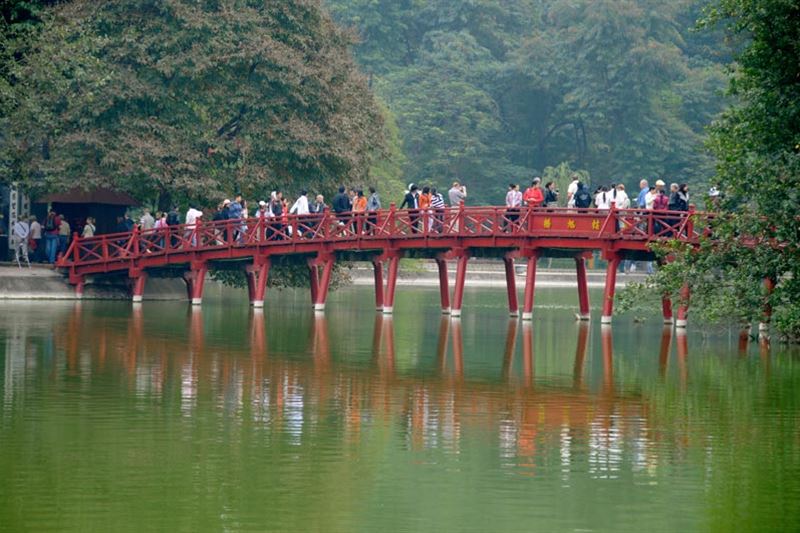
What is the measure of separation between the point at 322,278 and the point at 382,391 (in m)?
20.9

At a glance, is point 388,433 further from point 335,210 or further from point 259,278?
point 259,278

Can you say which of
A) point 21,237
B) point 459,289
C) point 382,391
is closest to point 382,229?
point 459,289

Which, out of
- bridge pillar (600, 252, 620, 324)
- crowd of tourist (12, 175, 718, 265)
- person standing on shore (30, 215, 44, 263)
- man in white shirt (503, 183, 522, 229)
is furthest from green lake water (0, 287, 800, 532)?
person standing on shore (30, 215, 44, 263)

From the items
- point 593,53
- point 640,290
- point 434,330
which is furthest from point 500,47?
point 640,290

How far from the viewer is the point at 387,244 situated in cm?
4500

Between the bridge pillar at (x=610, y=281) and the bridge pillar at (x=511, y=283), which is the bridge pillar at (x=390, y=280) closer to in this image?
the bridge pillar at (x=511, y=283)

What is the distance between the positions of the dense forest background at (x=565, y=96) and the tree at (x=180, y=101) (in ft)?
131

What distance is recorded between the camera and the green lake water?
54.3ft

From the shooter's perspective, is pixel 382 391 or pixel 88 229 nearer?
pixel 382 391

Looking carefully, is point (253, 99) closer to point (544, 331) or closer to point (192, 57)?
point (192, 57)

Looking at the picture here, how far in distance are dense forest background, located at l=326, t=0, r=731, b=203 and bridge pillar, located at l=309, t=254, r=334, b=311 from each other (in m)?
42.0

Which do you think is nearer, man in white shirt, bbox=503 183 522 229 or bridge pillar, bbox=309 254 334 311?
man in white shirt, bbox=503 183 522 229

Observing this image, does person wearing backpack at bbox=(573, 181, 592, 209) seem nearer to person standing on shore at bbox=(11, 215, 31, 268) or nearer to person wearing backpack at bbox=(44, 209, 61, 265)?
person wearing backpack at bbox=(44, 209, 61, 265)

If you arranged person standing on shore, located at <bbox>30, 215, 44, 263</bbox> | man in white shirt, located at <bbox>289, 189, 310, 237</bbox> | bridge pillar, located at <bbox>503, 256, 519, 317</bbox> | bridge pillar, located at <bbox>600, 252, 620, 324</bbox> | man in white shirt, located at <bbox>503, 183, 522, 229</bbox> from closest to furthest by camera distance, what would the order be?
bridge pillar, located at <bbox>600, 252, 620, 324</bbox> → man in white shirt, located at <bbox>503, 183, 522, 229</bbox> → bridge pillar, located at <bbox>503, 256, 519, 317</bbox> → man in white shirt, located at <bbox>289, 189, 310, 237</bbox> → person standing on shore, located at <bbox>30, 215, 44, 263</bbox>
